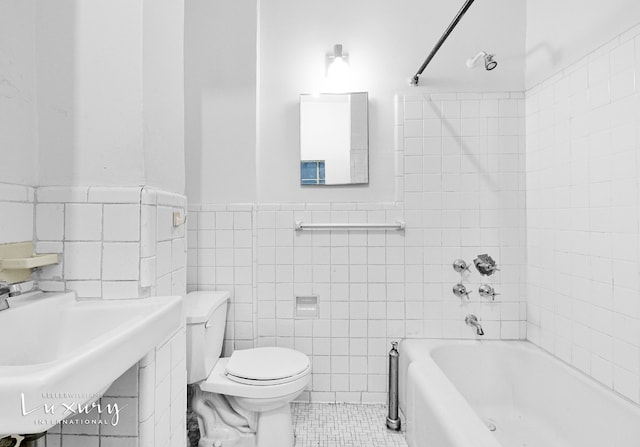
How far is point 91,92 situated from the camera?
3.19 ft

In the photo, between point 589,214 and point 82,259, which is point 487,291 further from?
point 82,259

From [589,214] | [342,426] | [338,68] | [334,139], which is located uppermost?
[338,68]

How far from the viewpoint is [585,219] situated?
154 centimetres

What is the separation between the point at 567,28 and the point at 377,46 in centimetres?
93

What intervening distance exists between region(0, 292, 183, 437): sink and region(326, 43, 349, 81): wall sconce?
1535 mm

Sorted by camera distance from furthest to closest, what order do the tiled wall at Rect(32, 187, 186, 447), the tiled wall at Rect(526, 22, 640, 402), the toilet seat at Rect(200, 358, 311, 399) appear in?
the toilet seat at Rect(200, 358, 311, 399) → the tiled wall at Rect(526, 22, 640, 402) → the tiled wall at Rect(32, 187, 186, 447)

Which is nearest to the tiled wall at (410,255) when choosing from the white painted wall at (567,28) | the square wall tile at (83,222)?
the white painted wall at (567,28)

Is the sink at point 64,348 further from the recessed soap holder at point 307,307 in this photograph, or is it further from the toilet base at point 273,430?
the recessed soap holder at point 307,307

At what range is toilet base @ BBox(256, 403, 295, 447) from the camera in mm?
1554

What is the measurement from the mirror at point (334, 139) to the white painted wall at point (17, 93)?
49.9 inches

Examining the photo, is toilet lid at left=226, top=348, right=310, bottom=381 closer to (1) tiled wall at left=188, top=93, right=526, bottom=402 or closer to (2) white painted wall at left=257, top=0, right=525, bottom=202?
(1) tiled wall at left=188, top=93, right=526, bottom=402

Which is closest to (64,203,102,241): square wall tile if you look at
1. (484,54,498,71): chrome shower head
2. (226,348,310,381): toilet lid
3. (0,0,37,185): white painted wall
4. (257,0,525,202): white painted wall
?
(0,0,37,185): white painted wall

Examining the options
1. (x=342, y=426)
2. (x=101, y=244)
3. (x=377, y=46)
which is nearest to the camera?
(x=101, y=244)

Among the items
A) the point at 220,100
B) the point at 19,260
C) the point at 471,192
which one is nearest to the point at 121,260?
the point at 19,260
